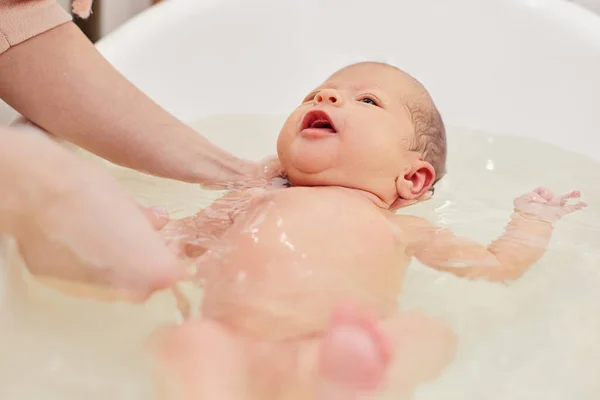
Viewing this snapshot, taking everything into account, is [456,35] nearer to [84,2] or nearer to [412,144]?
[412,144]

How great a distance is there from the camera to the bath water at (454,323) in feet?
2.69

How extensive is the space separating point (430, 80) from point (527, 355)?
88 cm

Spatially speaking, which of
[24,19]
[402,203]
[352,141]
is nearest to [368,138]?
[352,141]

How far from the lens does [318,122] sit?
103 centimetres

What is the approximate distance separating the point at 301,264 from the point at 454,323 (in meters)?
0.22

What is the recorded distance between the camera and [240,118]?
1.59 meters

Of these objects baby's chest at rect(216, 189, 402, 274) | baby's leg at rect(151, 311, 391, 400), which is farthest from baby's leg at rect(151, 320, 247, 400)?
baby's chest at rect(216, 189, 402, 274)

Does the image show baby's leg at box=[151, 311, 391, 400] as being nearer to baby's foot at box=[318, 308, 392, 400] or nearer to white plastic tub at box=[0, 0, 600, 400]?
baby's foot at box=[318, 308, 392, 400]

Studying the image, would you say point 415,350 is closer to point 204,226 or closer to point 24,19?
point 204,226

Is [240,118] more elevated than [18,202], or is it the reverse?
[18,202]

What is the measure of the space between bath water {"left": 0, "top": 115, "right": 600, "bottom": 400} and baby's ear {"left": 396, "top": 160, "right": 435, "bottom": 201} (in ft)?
0.30

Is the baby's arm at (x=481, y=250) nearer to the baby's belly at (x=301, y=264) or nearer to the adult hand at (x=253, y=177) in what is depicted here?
the baby's belly at (x=301, y=264)

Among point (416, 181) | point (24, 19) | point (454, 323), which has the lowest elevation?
point (454, 323)

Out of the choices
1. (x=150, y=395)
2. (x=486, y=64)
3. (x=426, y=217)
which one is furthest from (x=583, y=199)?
(x=150, y=395)
